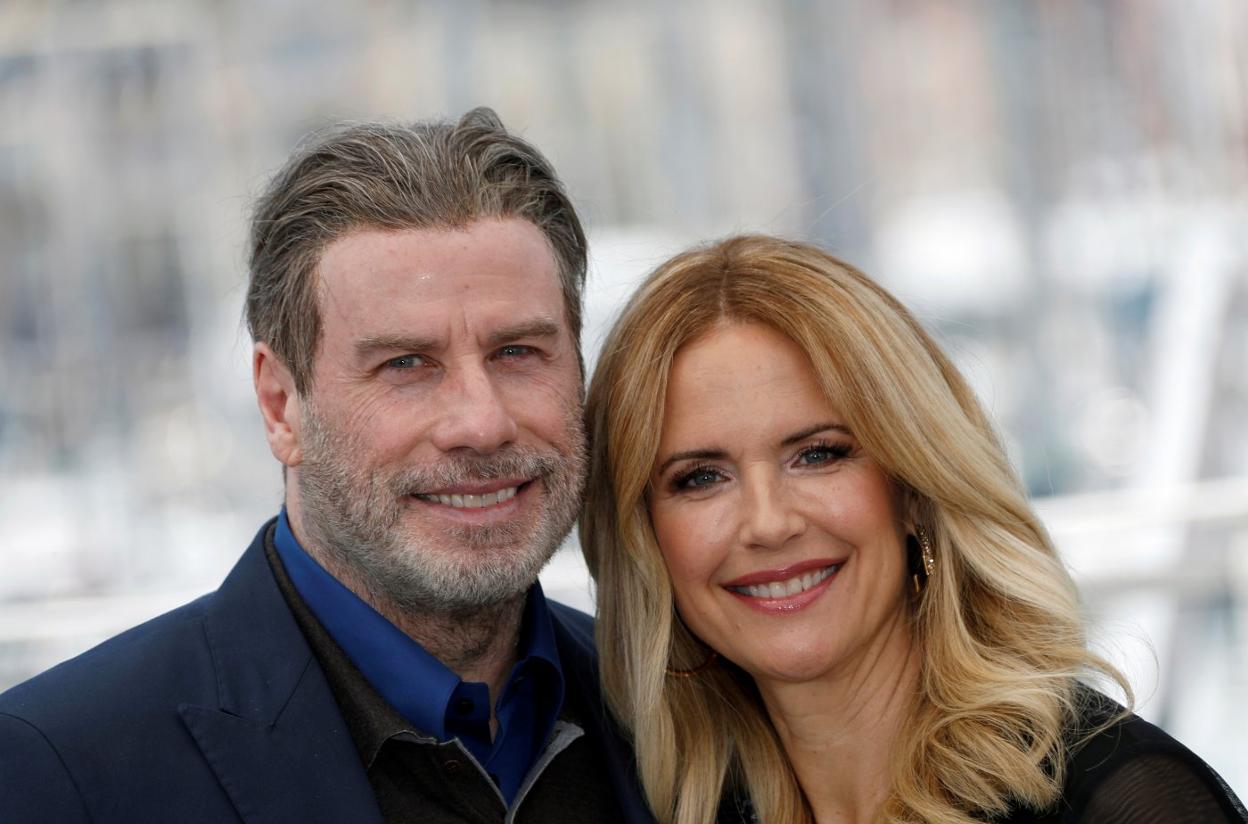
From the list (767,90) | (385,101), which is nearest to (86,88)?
(385,101)

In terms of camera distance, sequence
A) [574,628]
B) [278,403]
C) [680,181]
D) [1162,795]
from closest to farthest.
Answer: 1. [1162,795]
2. [278,403]
3. [574,628]
4. [680,181]

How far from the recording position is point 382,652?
7.75ft

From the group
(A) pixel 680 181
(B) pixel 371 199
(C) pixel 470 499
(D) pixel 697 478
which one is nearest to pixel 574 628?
(D) pixel 697 478

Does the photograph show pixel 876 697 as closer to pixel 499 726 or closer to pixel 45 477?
pixel 499 726

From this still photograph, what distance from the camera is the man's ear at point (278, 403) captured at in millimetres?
2480

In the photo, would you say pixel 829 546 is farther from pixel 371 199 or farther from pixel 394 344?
pixel 371 199

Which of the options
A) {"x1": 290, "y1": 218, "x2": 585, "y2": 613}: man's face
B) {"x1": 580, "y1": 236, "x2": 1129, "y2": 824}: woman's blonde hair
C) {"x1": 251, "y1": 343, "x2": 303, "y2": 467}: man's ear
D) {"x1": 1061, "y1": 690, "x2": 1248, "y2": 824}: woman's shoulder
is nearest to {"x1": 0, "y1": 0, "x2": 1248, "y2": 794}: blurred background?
{"x1": 580, "y1": 236, "x2": 1129, "y2": 824}: woman's blonde hair

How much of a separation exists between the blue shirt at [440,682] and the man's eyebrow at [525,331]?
1.55 ft

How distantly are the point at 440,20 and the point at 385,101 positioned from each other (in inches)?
27.0

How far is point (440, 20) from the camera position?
389 inches

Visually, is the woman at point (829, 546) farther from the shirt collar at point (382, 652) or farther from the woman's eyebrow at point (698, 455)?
the shirt collar at point (382, 652)

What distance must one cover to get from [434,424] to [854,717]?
893 millimetres

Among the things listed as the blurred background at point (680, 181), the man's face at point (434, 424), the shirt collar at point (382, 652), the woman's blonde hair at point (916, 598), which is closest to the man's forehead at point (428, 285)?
the man's face at point (434, 424)

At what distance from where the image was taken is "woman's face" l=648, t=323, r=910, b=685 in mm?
2439
